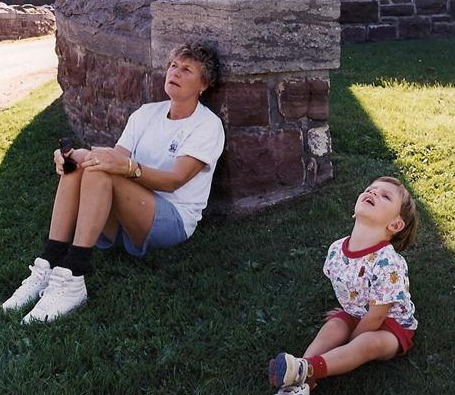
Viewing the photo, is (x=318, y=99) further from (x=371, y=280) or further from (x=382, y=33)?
(x=382, y=33)

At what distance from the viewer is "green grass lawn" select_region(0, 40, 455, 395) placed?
262 cm

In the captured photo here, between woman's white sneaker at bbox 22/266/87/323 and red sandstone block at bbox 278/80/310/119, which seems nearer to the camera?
woman's white sneaker at bbox 22/266/87/323

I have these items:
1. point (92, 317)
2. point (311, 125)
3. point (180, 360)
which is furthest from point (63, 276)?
point (311, 125)

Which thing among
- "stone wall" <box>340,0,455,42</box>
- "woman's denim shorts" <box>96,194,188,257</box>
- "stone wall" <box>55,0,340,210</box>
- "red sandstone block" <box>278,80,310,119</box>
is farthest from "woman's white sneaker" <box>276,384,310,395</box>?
"stone wall" <box>340,0,455,42</box>

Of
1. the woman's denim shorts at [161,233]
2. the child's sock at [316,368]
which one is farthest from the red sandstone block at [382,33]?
the child's sock at [316,368]

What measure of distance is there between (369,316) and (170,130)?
4.57ft

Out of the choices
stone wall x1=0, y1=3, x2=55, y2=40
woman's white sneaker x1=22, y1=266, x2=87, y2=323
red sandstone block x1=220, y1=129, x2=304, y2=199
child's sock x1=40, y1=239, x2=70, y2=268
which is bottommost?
stone wall x1=0, y1=3, x2=55, y2=40

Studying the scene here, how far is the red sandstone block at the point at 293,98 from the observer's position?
12.7 ft

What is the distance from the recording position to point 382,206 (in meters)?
2.70

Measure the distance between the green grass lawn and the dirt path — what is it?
2.94 m

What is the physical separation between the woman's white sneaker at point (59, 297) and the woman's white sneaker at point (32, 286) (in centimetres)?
8

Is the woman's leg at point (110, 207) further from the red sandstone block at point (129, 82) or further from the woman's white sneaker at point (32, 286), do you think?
the red sandstone block at point (129, 82)

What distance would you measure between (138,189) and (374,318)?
3.76 feet

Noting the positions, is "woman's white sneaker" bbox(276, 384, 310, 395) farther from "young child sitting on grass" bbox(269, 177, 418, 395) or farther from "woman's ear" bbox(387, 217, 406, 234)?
"woman's ear" bbox(387, 217, 406, 234)
